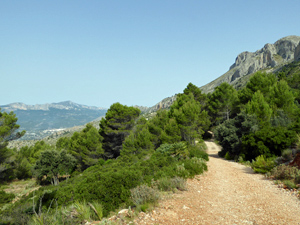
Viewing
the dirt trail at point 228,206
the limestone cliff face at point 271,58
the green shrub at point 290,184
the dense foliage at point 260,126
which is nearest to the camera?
the dirt trail at point 228,206

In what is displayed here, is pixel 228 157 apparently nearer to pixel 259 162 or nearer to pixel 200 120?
pixel 259 162

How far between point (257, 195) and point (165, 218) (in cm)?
468

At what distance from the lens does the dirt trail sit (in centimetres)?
528

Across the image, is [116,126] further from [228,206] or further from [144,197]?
[228,206]

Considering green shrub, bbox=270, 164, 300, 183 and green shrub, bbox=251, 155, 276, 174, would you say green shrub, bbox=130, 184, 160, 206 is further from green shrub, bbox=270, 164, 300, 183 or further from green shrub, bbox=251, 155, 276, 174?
green shrub, bbox=251, 155, 276, 174

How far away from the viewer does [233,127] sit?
2303cm

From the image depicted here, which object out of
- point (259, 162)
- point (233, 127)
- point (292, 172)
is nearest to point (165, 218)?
point (292, 172)

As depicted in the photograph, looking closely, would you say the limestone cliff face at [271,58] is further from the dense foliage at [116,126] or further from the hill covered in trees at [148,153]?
the dense foliage at [116,126]

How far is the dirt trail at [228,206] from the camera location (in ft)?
17.3

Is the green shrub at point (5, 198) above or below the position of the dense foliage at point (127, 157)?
below

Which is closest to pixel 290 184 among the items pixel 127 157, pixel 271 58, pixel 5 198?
pixel 127 157

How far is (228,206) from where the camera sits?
650 centimetres

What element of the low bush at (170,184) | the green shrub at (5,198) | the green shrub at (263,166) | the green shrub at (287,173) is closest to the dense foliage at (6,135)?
the green shrub at (5,198)

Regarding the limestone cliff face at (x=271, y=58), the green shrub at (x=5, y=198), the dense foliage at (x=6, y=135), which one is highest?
the limestone cliff face at (x=271, y=58)
